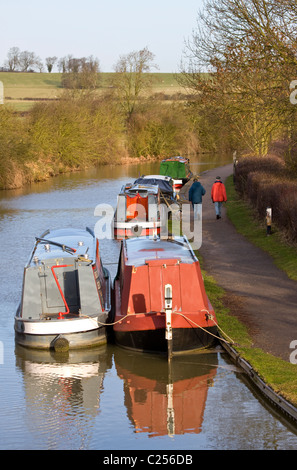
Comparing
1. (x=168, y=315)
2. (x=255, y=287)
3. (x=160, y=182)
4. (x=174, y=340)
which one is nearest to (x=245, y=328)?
(x=174, y=340)

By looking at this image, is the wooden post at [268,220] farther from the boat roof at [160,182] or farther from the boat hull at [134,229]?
the boat roof at [160,182]

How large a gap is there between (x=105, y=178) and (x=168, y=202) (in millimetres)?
21481

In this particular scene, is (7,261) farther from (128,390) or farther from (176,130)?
(176,130)

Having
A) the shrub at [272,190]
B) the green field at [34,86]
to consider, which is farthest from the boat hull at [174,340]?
the green field at [34,86]

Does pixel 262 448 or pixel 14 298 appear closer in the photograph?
pixel 262 448

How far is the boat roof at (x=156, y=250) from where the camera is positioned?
49.5ft

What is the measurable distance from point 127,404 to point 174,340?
6.87 ft

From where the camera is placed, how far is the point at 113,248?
26.3 metres

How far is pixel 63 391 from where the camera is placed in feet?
43.1

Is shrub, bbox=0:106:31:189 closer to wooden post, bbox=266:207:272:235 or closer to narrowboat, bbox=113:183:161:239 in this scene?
narrowboat, bbox=113:183:161:239

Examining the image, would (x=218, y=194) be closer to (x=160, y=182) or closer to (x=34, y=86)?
(x=160, y=182)

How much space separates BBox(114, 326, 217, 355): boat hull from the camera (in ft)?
46.4

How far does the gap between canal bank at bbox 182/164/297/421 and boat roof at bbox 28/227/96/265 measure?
3.46 meters
